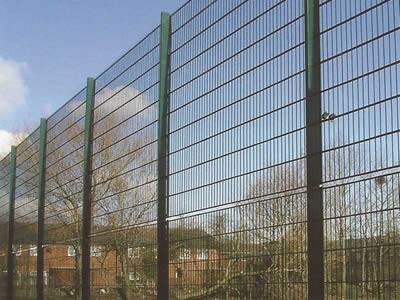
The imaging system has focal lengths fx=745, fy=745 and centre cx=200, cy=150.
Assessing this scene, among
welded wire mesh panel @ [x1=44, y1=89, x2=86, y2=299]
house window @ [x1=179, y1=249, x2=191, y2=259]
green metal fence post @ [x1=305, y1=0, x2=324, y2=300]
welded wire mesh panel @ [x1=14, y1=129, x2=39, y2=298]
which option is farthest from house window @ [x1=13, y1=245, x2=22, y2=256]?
green metal fence post @ [x1=305, y1=0, x2=324, y2=300]

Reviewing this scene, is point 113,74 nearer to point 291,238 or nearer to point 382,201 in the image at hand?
point 291,238

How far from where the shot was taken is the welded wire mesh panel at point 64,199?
38.1 ft

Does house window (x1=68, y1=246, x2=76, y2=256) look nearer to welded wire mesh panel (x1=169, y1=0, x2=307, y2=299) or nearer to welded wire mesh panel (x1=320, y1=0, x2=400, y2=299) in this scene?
welded wire mesh panel (x1=169, y1=0, x2=307, y2=299)

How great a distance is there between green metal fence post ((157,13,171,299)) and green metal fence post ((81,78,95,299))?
9.46ft

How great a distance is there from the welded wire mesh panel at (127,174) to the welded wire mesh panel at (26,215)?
4.17 metres

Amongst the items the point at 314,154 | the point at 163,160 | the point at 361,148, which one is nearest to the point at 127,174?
the point at 163,160

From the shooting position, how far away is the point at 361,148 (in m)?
5.13

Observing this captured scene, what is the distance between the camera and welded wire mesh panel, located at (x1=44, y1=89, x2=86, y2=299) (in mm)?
11602

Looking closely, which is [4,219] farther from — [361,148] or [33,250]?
[361,148]

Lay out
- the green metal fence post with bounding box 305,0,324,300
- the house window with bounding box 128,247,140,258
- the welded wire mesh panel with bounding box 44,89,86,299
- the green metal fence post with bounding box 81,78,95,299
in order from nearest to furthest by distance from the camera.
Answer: the green metal fence post with bounding box 305,0,324,300 < the house window with bounding box 128,247,140,258 < the green metal fence post with bounding box 81,78,95,299 < the welded wire mesh panel with bounding box 44,89,86,299

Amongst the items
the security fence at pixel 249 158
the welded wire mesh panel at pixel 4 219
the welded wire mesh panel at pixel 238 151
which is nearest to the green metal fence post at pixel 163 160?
the security fence at pixel 249 158

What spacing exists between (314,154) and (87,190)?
232 inches

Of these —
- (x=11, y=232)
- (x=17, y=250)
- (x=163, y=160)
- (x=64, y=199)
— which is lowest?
(x=17, y=250)

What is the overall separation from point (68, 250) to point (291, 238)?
6.78 meters
